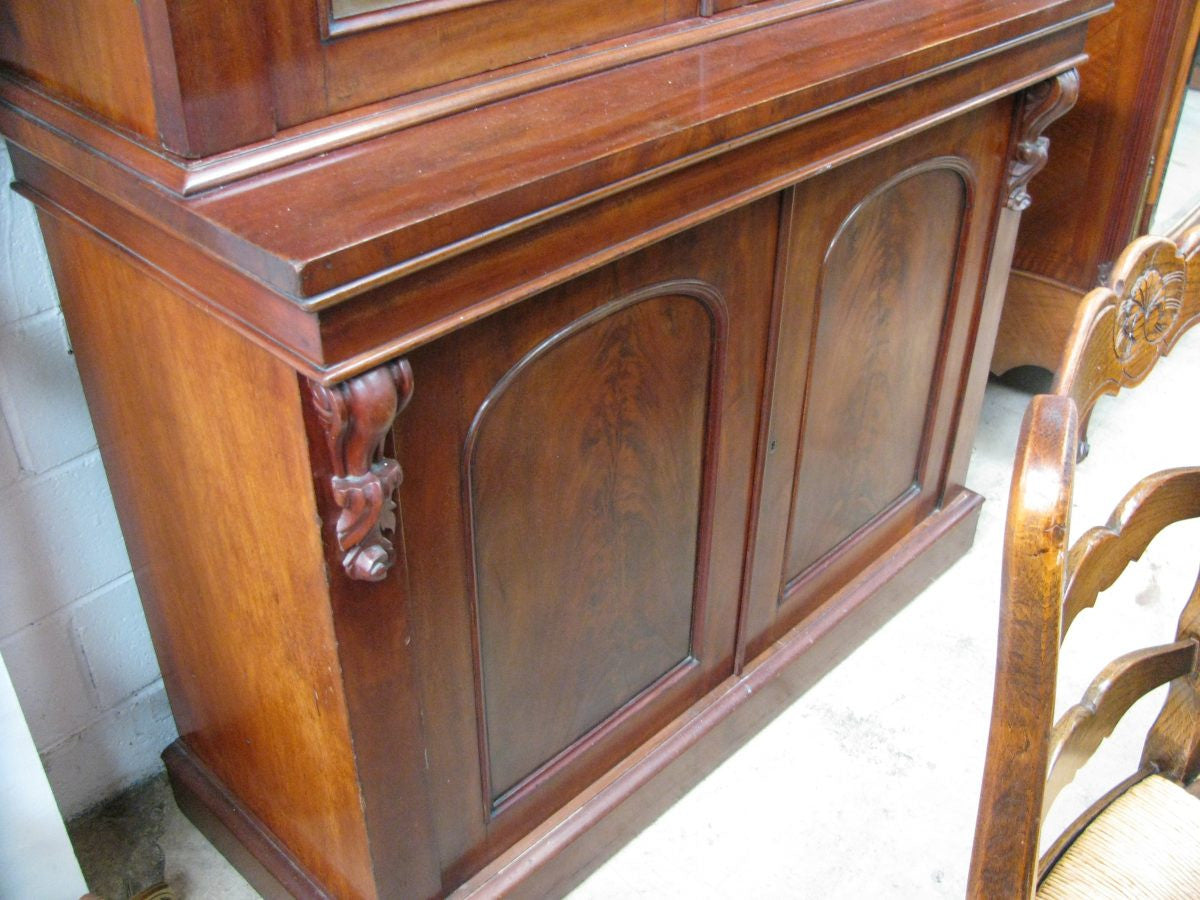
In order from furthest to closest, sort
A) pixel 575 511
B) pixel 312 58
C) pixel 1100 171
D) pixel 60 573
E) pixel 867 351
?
pixel 1100 171 < pixel 867 351 < pixel 60 573 < pixel 575 511 < pixel 312 58

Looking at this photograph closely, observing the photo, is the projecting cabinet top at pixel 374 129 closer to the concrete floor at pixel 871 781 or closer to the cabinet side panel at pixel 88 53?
the cabinet side panel at pixel 88 53

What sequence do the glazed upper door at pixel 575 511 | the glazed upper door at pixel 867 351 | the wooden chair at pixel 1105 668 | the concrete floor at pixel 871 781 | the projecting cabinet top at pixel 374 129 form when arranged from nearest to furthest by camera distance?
the wooden chair at pixel 1105 668
the projecting cabinet top at pixel 374 129
the glazed upper door at pixel 575 511
the glazed upper door at pixel 867 351
the concrete floor at pixel 871 781

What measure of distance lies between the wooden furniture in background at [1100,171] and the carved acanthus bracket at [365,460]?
1470 millimetres

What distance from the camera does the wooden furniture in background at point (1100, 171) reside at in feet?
6.73

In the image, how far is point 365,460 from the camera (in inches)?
36.5

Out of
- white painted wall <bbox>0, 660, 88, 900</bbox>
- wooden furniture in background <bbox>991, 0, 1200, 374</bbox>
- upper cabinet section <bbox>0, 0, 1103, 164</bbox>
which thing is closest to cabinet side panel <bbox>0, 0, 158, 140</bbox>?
upper cabinet section <bbox>0, 0, 1103, 164</bbox>

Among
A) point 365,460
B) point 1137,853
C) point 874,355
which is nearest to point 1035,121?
point 874,355

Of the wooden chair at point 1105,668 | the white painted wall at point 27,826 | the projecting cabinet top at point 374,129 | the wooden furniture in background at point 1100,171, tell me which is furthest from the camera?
the wooden furniture in background at point 1100,171

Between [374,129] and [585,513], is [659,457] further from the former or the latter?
[374,129]

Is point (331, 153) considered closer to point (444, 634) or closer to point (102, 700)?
point (444, 634)

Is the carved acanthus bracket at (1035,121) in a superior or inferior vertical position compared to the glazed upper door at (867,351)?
superior

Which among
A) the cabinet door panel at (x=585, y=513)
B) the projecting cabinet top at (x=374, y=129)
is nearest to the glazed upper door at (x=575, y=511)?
the cabinet door panel at (x=585, y=513)

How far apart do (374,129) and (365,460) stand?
27cm

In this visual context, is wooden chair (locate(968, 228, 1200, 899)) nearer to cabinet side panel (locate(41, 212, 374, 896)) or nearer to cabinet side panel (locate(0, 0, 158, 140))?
cabinet side panel (locate(41, 212, 374, 896))
